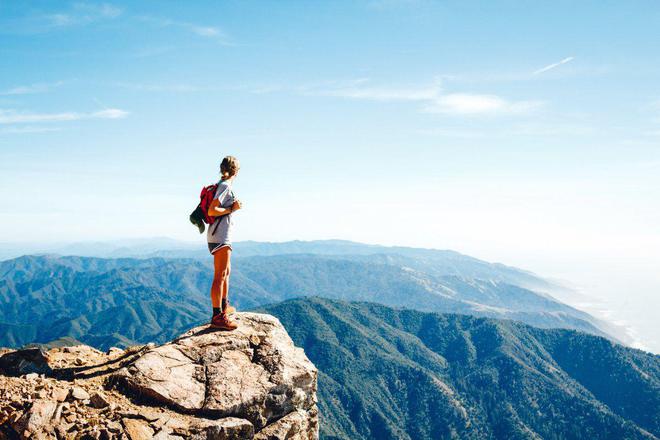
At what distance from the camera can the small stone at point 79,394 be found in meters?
11.5

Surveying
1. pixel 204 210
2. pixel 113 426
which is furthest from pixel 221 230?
pixel 113 426

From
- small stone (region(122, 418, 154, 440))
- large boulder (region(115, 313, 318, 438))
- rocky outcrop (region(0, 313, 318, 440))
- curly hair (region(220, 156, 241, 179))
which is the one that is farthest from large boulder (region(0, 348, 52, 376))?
curly hair (region(220, 156, 241, 179))

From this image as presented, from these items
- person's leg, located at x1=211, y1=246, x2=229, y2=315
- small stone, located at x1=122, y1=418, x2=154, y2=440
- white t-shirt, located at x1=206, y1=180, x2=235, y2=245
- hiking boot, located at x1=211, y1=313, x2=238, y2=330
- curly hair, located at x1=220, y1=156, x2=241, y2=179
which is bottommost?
small stone, located at x1=122, y1=418, x2=154, y2=440

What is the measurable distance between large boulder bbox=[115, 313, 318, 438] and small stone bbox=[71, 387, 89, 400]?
1074 mm

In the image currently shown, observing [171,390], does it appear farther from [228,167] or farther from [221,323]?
[228,167]

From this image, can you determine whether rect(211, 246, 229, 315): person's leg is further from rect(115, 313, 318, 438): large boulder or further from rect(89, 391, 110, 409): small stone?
rect(89, 391, 110, 409): small stone

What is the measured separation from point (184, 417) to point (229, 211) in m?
6.72

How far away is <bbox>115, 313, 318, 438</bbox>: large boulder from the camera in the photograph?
12.8 meters

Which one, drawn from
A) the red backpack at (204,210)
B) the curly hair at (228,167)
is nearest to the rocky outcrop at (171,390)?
the red backpack at (204,210)

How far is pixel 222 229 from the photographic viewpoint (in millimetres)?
15492

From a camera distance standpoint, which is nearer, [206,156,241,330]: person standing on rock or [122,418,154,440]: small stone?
[122,418,154,440]: small stone

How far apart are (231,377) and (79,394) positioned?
4.44m

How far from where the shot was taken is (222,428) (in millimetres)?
12516

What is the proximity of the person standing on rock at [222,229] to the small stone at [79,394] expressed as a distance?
4692 millimetres
